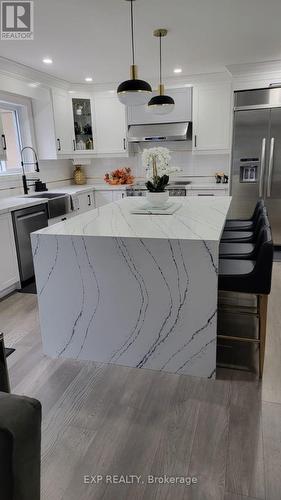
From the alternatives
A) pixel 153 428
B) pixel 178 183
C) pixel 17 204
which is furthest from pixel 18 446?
pixel 178 183

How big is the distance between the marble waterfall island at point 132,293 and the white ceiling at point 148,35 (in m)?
1.63

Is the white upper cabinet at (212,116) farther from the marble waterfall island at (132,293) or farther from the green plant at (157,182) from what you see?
the marble waterfall island at (132,293)

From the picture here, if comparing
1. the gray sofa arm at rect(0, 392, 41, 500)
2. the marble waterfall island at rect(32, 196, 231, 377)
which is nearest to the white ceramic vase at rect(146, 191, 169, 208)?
the marble waterfall island at rect(32, 196, 231, 377)

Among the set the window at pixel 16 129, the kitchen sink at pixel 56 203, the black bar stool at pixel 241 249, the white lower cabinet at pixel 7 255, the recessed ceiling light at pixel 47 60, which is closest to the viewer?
the black bar stool at pixel 241 249

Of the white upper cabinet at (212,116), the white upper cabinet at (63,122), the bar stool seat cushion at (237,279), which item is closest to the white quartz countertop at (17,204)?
the white upper cabinet at (63,122)

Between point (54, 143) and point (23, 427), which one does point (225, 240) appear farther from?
point (54, 143)

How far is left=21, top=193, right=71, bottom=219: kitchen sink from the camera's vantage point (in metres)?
4.02

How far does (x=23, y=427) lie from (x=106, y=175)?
17.1 ft

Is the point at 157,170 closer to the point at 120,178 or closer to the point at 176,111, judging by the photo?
the point at 176,111

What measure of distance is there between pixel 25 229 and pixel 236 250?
86.5 inches

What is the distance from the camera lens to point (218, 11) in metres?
2.64

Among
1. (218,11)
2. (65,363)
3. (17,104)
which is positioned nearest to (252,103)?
(218,11)

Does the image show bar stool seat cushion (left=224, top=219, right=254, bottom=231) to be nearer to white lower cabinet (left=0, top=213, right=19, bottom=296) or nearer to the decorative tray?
the decorative tray

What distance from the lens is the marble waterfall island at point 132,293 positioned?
77.9 inches
